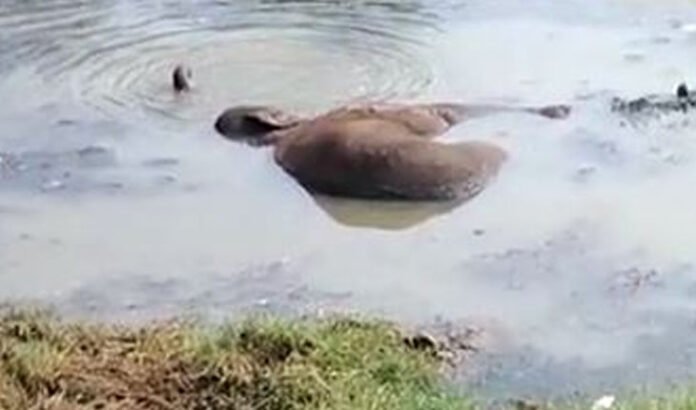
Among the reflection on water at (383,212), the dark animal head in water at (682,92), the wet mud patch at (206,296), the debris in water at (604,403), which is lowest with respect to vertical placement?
the dark animal head in water at (682,92)

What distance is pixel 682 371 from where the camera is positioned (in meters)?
5.71

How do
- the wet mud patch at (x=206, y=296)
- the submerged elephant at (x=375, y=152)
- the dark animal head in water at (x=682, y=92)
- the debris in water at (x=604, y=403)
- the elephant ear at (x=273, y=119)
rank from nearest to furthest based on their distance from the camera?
the debris in water at (x=604, y=403)
the wet mud patch at (x=206, y=296)
the submerged elephant at (x=375, y=152)
the elephant ear at (x=273, y=119)
the dark animal head in water at (x=682, y=92)

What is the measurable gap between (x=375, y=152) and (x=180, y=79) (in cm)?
150

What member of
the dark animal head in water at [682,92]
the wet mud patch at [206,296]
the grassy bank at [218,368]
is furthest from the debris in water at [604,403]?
the dark animal head in water at [682,92]

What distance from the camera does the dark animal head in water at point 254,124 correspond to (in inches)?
313

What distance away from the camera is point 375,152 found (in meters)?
7.38

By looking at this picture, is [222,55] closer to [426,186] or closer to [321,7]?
[321,7]

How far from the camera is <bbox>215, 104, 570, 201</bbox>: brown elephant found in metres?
7.28

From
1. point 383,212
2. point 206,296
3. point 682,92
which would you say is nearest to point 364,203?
point 383,212

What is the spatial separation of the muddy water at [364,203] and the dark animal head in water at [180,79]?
3.4 inches

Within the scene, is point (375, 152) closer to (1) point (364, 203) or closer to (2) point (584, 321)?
(1) point (364, 203)

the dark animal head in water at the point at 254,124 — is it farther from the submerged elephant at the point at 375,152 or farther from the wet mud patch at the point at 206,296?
the wet mud patch at the point at 206,296

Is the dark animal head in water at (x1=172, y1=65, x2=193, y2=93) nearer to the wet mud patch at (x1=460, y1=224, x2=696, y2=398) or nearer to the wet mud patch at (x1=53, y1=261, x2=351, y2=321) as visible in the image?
the wet mud patch at (x1=53, y1=261, x2=351, y2=321)

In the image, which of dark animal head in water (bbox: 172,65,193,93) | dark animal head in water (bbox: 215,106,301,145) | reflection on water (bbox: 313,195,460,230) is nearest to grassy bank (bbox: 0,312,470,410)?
reflection on water (bbox: 313,195,460,230)
